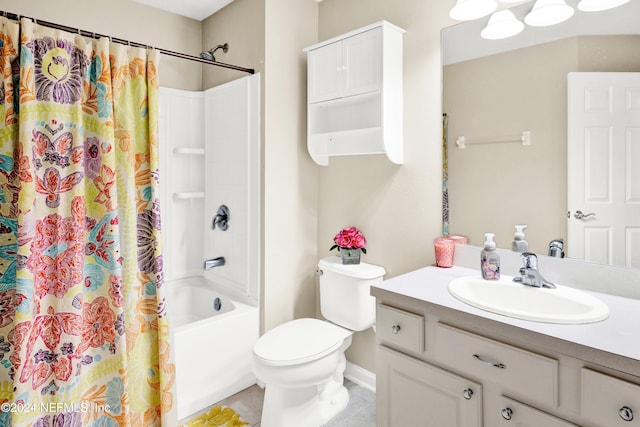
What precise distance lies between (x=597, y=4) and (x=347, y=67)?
Answer: 116 cm

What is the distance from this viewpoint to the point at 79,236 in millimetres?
1612

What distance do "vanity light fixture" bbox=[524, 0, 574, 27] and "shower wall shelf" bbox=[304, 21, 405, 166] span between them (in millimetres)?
670

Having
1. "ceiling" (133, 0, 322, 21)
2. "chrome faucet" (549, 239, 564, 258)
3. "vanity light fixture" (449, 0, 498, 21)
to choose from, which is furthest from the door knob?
"ceiling" (133, 0, 322, 21)

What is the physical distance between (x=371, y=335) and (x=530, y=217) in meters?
1.21

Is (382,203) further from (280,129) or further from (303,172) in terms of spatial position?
(280,129)

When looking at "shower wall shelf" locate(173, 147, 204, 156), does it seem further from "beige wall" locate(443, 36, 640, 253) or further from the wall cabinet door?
"beige wall" locate(443, 36, 640, 253)

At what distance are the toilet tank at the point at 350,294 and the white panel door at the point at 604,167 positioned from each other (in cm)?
101

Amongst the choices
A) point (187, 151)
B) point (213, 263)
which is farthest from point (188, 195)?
point (213, 263)

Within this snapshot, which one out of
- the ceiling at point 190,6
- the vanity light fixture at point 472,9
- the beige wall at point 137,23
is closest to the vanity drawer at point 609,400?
the vanity light fixture at point 472,9

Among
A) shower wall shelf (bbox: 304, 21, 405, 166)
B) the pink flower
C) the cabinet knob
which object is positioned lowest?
the cabinet knob

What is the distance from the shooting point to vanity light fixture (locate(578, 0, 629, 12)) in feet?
4.75

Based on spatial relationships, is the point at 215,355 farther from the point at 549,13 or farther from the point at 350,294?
the point at 549,13

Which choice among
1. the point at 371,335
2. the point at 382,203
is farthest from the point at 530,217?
the point at 371,335

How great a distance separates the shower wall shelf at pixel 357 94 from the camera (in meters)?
2.01
